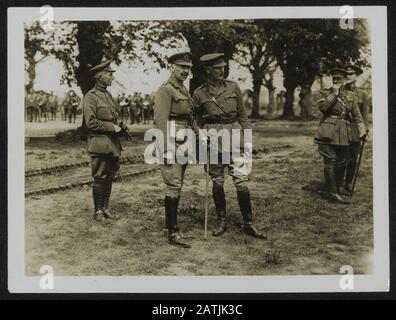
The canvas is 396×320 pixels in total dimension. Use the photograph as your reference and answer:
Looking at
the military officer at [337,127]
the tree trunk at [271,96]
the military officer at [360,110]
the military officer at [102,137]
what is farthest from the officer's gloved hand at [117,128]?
the military officer at [360,110]

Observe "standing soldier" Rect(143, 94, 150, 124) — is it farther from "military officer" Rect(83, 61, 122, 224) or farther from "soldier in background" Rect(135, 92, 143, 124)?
"military officer" Rect(83, 61, 122, 224)

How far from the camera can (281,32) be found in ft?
13.7

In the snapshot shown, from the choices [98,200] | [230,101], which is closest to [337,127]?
[230,101]

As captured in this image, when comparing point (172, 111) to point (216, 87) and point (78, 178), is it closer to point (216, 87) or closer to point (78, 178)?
point (216, 87)

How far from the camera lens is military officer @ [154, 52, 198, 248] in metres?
4.05

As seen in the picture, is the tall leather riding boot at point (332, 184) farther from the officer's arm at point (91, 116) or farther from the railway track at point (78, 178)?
the officer's arm at point (91, 116)

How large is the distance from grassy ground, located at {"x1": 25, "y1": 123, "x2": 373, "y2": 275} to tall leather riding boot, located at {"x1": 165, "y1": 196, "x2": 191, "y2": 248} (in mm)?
56

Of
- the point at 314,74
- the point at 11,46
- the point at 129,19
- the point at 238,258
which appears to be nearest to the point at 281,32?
the point at 314,74

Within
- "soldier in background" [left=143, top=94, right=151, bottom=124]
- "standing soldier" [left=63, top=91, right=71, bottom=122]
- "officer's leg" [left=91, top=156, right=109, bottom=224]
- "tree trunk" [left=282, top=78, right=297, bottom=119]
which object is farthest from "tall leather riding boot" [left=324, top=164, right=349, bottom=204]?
"standing soldier" [left=63, top=91, right=71, bottom=122]

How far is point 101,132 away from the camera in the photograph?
4.12 metres

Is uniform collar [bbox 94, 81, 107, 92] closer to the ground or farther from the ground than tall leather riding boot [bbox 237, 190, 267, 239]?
farther from the ground

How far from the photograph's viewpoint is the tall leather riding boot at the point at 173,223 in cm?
410

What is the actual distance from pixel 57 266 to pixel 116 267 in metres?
0.48

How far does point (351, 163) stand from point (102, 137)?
6.72 feet
